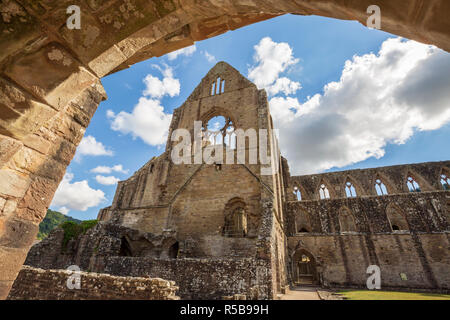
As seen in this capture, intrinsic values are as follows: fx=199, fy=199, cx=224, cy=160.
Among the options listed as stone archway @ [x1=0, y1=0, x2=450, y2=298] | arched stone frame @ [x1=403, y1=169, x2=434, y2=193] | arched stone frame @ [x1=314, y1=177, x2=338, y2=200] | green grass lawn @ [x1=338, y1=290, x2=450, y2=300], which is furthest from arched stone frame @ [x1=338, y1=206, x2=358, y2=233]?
stone archway @ [x1=0, y1=0, x2=450, y2=298]

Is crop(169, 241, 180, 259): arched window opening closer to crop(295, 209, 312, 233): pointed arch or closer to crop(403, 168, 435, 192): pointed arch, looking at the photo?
crop(295, 209, 312, 233): pointed arch

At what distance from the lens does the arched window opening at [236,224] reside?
11.2 m

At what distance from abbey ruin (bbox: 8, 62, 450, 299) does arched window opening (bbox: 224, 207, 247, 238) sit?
0.07 meters

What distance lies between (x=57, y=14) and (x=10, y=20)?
267 mm

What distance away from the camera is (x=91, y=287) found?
543 centimetres

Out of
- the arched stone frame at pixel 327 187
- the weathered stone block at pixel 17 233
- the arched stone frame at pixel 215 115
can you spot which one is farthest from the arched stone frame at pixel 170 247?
the arched stone frame at pixel 327 187

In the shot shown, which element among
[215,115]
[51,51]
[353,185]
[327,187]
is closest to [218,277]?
[51,51]

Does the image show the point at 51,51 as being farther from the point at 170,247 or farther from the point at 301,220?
the point at 301,220

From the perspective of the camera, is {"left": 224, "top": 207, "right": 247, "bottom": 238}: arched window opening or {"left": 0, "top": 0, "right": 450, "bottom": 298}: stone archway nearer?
{"left": 0, "top": 0, "right": 450, "bottom": 298}: stone archway

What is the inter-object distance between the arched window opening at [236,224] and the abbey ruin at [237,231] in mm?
68

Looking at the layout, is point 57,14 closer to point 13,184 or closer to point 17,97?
point 17,97

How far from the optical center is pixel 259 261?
285 inches

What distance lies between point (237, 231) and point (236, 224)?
500 millimetres

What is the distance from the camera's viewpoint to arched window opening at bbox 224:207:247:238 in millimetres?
11227
